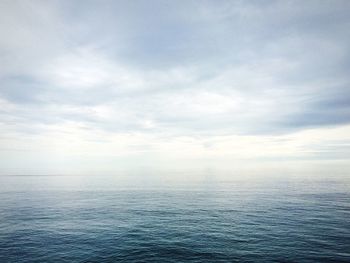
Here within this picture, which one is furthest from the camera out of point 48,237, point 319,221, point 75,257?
point 319,221

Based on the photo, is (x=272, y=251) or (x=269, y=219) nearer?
(x=272, y=251)

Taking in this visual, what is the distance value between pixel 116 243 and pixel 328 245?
36.5 metres

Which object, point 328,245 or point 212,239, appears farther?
point 212,239

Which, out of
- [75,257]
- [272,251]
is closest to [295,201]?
[272,251]

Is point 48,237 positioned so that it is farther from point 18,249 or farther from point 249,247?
point 249,247

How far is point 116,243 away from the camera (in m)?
43.4

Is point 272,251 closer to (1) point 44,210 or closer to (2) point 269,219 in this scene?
(2) point 269,219

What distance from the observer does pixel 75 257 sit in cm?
3744

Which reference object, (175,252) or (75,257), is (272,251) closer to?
(175,252)

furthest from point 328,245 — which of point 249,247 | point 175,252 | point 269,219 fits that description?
point 175,252

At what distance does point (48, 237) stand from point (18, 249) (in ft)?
20.8

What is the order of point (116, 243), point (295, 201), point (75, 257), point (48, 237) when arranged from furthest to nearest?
point (295, 201), point (48, 237), point (116, 243), point (75, 257)

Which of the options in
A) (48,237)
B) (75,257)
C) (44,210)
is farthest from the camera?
(44,210)

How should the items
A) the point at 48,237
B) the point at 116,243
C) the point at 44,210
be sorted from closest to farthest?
the point at 116,243
the point at 48,237
the point at 44,210
